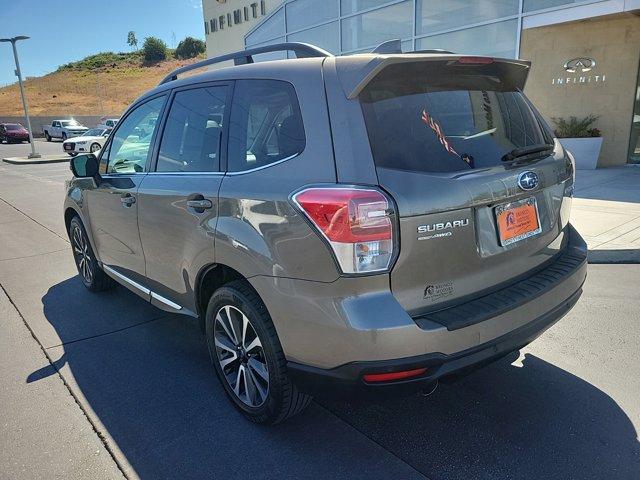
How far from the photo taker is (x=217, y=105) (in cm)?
285

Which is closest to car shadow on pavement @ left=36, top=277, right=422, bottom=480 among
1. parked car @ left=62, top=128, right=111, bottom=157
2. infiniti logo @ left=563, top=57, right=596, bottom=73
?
infiniti logo @ left=563, top=57, right=596, bottom=73

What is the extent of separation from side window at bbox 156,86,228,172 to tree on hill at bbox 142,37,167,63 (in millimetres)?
110128

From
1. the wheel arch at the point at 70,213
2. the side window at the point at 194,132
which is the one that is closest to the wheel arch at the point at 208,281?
the side window at the point at 194,132

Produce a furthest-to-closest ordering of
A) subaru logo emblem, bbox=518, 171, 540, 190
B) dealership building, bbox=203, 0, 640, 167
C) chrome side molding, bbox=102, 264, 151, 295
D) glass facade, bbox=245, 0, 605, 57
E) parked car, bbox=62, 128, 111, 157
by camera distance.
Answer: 1. parked car, bbox=62, 128, 111, 157
2. glass facade, bbox=245, 0, 605, 57
3. dealership building, bbox=203, 0, 640, 167
4. chrome side molding, bbox=102, 264, 151, 295
5. subaru logo emblem, bbox=518, 171, 540, 190

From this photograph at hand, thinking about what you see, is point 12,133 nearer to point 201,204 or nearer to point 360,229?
point 201,204

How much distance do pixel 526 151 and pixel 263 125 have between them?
53.4 inches

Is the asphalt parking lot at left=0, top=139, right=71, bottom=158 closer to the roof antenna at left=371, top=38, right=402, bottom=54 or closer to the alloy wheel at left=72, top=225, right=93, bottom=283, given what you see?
the alloy wheel at left=72, top=225, right=93, bottom=283

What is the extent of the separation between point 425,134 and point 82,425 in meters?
2.40

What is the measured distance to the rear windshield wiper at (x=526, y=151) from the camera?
8.05 feet

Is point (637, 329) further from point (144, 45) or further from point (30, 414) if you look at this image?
point (144, 45)

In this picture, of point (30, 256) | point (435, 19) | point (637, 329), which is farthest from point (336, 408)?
point (435, 19)

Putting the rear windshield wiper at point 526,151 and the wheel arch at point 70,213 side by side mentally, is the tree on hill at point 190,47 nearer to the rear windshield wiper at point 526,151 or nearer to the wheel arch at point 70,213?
the wheel arch at point 70,213

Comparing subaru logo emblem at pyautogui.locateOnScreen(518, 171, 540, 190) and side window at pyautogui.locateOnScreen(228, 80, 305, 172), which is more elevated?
side window at pyautogui.locateOnScreen(228, 80, 305, 172)

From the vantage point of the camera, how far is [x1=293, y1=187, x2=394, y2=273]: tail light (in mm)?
1999
